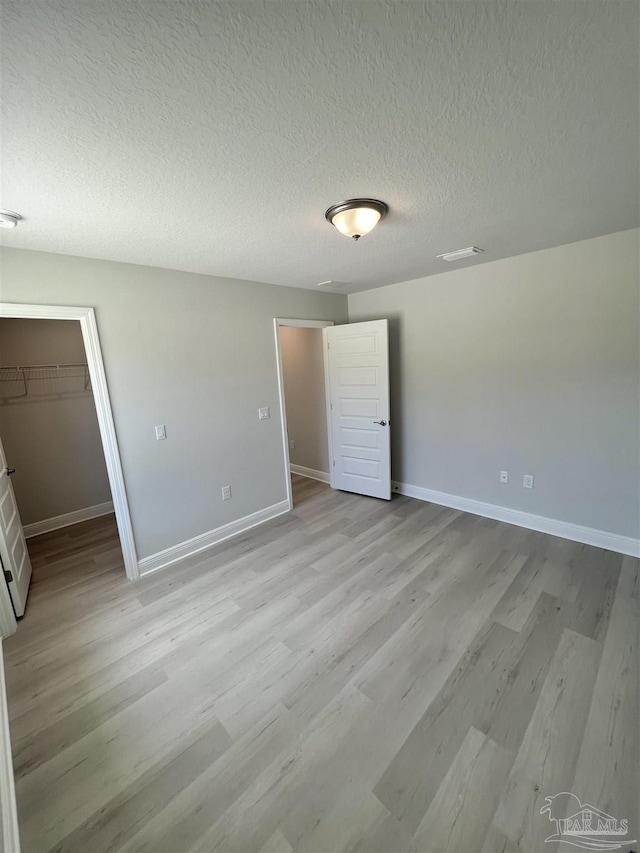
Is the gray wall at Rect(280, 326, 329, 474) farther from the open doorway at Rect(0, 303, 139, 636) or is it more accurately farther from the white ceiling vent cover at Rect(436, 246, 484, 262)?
the open doorway at Rect(0, 303, 139, 636)

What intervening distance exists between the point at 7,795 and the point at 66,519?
3046mm

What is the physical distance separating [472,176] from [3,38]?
165 cm

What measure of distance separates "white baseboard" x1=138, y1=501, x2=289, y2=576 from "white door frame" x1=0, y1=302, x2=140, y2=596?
121mm

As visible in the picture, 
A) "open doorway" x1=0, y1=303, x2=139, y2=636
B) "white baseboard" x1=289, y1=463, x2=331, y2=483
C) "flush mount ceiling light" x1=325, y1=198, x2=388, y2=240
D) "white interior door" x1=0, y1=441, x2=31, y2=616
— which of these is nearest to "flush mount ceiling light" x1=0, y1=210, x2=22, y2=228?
"open doorway" x1=0, y1=303, x2=139, y2=636

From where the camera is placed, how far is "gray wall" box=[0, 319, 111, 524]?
3.38 m

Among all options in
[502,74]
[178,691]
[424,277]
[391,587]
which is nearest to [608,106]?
[502,74]

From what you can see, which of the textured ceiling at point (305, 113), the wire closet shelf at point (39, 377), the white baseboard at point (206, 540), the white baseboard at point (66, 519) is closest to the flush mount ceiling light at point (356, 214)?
the textured ceiling at point (305, 113)

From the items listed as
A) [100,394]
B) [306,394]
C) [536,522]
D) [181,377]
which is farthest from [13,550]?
[536,522]

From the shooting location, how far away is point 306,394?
4.84m

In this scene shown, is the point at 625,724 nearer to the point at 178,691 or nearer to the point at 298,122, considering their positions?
the point at 178,691

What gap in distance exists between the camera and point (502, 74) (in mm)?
974

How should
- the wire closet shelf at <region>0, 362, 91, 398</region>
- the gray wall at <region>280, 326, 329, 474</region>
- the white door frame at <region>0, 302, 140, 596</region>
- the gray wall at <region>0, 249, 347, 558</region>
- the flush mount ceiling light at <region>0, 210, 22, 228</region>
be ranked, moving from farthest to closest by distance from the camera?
the gray wall at <region>280, 326, 329, 474</region> → the wire closet shelf at <region>0, 362, 91, 398</region> → the gray wall at <region>0, 249, 347, 558</region> → the white door frame at <region>0, 302, 140, 596</region> → the flush mount ceiling light at <region>0, 210, 22, 228</region>

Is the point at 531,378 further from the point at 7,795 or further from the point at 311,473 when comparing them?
the point at 7,795

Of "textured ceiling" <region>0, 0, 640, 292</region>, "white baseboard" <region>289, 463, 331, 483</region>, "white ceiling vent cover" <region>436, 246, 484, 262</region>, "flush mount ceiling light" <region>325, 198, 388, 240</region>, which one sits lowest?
"white baseboard" <region>289, 463, 331, 483</region>
